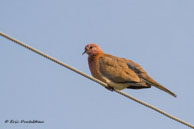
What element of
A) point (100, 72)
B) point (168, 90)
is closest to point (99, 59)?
point (100, 72)

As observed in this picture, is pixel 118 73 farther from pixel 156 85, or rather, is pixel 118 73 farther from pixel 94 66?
pixel 156 85

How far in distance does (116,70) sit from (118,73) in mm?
123

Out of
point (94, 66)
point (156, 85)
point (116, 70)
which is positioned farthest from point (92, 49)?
point (156, 85)

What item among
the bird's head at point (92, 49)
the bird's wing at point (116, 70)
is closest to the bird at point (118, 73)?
the bird's wing at point (116, 70)

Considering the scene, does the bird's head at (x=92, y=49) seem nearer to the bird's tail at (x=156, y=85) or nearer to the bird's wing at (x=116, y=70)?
the bird's wing at (x=116, y=70)

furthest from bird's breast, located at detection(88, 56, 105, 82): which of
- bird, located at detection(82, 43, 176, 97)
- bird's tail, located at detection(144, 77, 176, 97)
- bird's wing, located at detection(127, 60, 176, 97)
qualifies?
bird's tail, located at detection(144, 77, 176, 97)

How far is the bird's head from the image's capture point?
995 cm

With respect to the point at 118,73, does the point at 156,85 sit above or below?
below

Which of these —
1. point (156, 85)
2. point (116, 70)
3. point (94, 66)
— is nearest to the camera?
point (156, 85)

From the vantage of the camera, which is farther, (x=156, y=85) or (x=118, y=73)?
(x=118, y=73)

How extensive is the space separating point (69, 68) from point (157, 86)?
9.96ft

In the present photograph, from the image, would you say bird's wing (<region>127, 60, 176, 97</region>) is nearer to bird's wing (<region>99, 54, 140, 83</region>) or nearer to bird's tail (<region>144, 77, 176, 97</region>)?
bird's tail (<region>144, 77, 176, 97</region>)

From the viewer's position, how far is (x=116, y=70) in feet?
30.1

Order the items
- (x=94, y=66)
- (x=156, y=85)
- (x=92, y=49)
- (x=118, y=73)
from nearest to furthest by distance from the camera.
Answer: (x=156, y=85)
(x=118, y=73)
(x=94, y=66)
(x=92, y=49)
